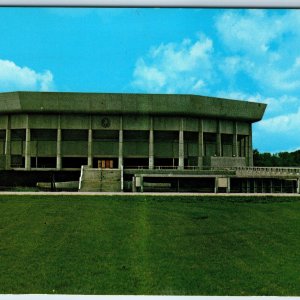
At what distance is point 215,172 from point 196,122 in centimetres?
1588

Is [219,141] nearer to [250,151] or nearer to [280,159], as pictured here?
[250,151]

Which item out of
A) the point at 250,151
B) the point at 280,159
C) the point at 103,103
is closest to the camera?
the point at 280,159

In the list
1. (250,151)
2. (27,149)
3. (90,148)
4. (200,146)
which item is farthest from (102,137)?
(250,151)

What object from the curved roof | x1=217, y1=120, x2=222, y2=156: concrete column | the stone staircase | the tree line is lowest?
the stone staircase

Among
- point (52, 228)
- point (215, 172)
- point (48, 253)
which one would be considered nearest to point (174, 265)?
point (48, 253)

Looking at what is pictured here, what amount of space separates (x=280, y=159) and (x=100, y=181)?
1918 cm

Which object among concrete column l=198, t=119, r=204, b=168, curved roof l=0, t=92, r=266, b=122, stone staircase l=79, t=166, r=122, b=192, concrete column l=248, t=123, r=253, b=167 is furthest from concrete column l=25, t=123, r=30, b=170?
concrete column l=248, t=123, r=253, b=167

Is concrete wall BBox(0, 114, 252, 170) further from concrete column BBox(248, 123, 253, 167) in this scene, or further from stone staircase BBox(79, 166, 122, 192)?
stone staircase BBox(79, 166, 122, 192)

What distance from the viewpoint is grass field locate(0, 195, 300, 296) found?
11.5m

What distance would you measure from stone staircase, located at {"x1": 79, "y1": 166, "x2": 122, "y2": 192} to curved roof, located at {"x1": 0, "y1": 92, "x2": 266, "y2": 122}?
1107cm

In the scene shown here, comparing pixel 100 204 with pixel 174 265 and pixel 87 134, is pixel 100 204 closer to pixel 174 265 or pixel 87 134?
pixel 174 265

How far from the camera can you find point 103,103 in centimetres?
5072

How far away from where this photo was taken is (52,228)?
17328mm

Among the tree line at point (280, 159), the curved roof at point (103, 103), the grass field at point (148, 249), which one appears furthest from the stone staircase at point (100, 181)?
the tree line at point (280, 159)
